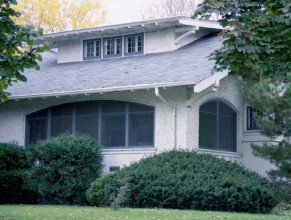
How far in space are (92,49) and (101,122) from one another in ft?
15.2

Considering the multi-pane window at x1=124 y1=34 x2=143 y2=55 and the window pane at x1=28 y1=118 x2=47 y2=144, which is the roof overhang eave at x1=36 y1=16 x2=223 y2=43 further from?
the window pane at x1=28 y1=118 x2=47 y2=144

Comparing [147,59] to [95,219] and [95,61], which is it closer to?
[95,61]

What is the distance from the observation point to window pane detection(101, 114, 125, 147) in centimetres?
1973

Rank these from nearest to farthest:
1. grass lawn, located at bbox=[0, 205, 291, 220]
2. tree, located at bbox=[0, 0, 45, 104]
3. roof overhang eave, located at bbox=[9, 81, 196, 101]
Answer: tree, located at bbox=[0, 0, 45, 104] < grass lawn, located at bbox=[0, 205, 291, 220] < roof overhang eave, located at bbox=[9, 81, 196, 101]

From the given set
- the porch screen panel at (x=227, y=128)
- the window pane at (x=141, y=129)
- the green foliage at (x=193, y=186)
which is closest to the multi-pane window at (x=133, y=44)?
the window pane at (x=141, y=129)

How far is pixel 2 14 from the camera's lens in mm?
11969

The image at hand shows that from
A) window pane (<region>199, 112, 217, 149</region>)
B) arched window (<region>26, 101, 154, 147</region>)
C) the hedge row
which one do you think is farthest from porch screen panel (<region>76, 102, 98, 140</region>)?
window pane (<region>199, 112, 217, 149</region>)

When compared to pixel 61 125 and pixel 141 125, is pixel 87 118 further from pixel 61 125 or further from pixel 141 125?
pixel 141 125

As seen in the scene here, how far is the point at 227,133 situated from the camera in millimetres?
20297

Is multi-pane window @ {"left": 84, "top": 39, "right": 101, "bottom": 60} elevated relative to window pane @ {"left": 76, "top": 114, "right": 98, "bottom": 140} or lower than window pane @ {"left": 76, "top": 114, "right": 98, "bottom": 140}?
elevated

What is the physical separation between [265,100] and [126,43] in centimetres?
686

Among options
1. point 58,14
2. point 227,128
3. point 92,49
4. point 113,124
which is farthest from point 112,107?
point 58,14

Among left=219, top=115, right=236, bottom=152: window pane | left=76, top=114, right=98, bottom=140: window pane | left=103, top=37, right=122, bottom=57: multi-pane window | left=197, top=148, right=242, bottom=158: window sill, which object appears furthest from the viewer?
left=103, top=37, right=122, bottom=57: multi-pane window

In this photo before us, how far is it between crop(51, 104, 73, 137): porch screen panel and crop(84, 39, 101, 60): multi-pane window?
130 inches
